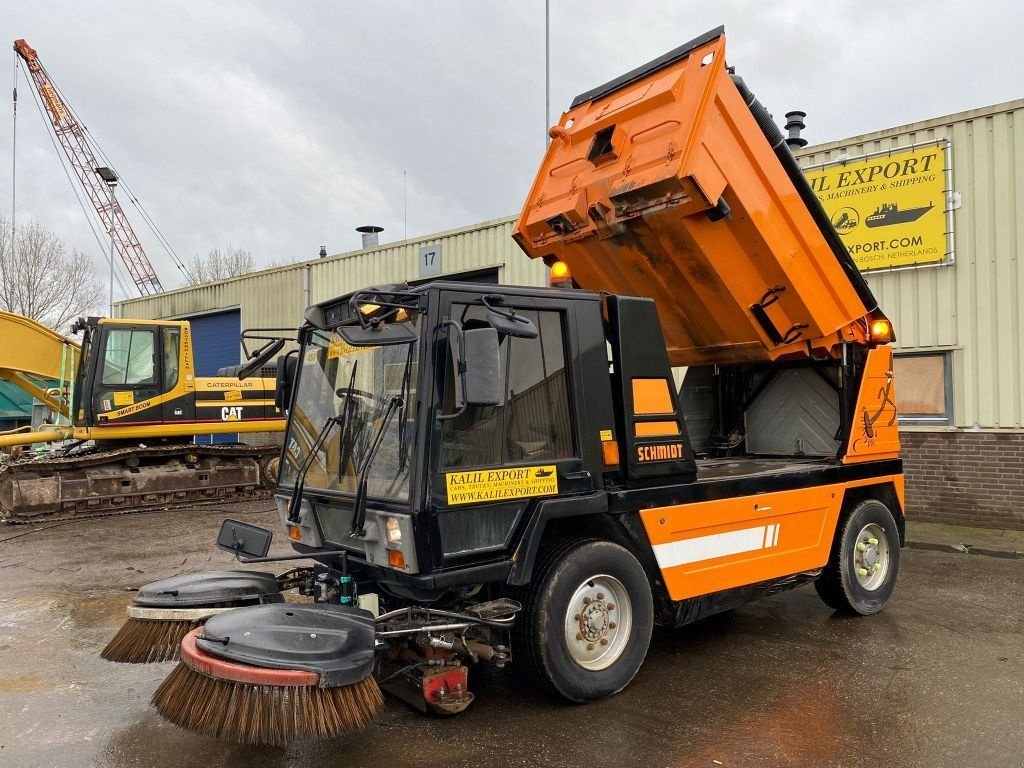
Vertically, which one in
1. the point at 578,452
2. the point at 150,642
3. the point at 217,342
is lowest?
the point at 150,642

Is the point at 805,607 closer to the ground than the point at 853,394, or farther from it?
closer to the ground

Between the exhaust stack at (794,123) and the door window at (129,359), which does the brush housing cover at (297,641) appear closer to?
the exhaust stack at (794,123)

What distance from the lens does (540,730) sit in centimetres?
425

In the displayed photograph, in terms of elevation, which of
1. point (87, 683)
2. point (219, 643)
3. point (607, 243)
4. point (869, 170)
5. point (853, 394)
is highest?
point (869, 170)

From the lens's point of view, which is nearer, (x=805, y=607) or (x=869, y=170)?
(x=805, y=607)

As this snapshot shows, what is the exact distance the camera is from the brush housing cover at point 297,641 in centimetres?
353

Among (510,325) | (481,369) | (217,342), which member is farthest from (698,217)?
(217,342)

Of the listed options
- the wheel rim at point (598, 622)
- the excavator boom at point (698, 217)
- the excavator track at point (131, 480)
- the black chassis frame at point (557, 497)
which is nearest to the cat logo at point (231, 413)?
the excavator track at point (131, 480)

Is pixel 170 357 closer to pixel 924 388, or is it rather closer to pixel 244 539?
pixel 244 539

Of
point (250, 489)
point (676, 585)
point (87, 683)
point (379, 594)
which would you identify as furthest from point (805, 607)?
point (250, 489)

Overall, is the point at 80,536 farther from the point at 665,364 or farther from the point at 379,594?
the point at 665,364

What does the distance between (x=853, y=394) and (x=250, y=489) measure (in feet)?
37.9

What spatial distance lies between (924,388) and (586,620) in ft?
25.8

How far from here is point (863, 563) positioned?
658 cm
